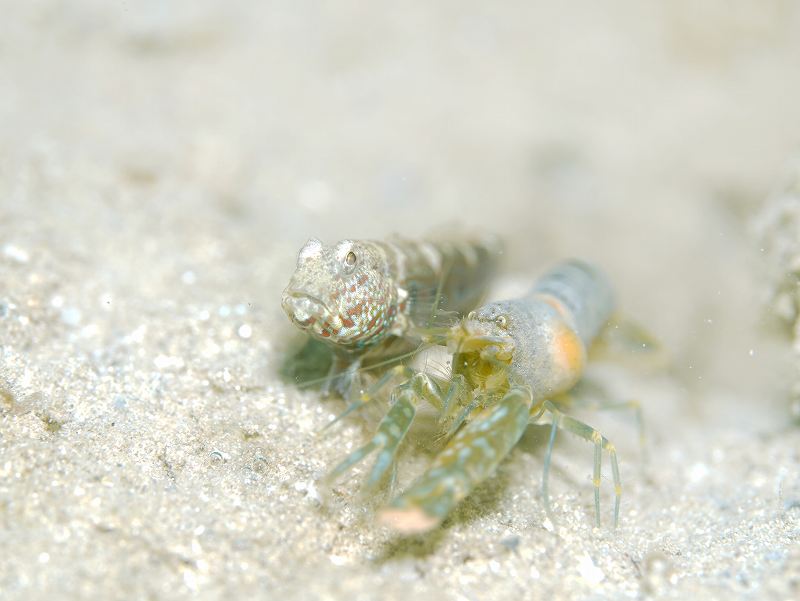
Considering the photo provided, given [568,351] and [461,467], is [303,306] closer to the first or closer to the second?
[461,467]

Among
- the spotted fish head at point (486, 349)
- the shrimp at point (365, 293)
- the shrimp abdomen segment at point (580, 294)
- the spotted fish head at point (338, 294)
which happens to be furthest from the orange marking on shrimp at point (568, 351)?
the spotted fish head at point (338, 294)

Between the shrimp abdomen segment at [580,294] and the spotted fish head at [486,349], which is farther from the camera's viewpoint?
the shrimp abdomen segment at [580,294]

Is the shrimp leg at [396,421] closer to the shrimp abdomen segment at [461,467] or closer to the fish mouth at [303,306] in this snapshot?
the shrimp abdomen segment at [461,467]

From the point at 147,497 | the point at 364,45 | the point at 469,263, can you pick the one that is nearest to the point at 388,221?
the point at 469,263

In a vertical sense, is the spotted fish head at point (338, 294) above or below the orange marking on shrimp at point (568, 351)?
above

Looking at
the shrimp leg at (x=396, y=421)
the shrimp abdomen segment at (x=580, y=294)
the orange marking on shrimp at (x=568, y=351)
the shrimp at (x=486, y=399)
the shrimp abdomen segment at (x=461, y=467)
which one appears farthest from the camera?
the shrimp abdomen segment at (x=580, y=294)

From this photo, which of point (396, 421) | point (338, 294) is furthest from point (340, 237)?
point (396, 421)
